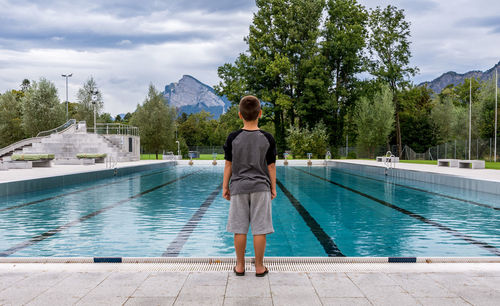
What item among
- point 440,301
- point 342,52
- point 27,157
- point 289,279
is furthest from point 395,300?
point 342,52

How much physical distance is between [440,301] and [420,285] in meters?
0.34

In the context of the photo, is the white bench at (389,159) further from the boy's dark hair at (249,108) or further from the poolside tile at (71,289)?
the poolside tile at (71,289)

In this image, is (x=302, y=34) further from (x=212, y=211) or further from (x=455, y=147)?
(x=212, y=211)

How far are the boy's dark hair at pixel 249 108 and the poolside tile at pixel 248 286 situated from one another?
1.48 m

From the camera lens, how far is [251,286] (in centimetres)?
315

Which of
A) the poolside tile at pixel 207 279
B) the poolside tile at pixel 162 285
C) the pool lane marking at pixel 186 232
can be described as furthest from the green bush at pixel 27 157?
the poolside tile at pixel 207 279

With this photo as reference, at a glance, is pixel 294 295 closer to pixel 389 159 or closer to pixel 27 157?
pixel 389 159

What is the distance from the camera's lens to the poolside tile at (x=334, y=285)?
116 inches

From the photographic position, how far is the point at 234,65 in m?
39.8

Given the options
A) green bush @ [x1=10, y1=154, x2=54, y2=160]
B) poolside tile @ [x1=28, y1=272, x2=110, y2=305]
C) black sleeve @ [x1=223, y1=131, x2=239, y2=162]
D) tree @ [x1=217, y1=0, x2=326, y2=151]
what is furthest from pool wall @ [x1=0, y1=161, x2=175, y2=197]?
tree @ [x1=217, y1=0, x2=326, y2=151]

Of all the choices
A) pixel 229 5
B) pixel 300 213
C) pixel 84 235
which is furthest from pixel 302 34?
pixel 84 235

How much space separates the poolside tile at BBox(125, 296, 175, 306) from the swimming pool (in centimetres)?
222

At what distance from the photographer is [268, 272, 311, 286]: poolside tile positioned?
3.21 m

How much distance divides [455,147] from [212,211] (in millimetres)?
27055
